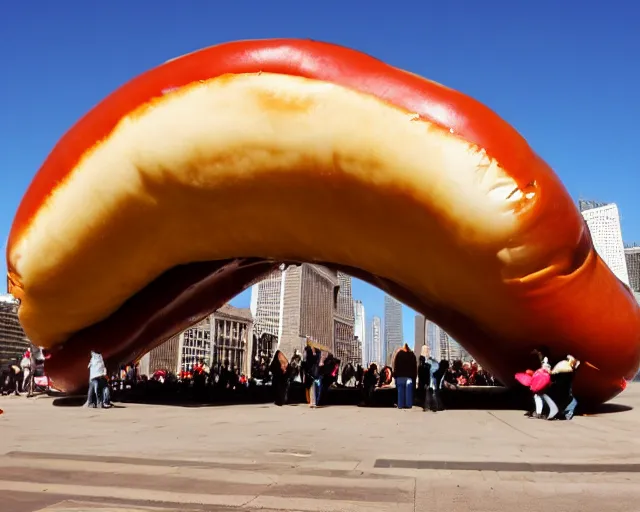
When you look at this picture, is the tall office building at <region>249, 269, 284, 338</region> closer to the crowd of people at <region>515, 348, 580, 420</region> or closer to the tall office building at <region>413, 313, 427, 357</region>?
the tall office building at <region>413, 313, 427, 357</region>

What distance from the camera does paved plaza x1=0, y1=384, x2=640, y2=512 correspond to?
3203mm

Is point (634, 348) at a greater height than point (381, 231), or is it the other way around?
point (381, 231)

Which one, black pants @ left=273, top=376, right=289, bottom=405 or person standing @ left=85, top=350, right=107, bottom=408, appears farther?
black pants @ left=273, top=376, right=289, bottom=405

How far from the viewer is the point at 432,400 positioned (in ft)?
29.9

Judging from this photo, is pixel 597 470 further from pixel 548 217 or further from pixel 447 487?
pixel 548 217

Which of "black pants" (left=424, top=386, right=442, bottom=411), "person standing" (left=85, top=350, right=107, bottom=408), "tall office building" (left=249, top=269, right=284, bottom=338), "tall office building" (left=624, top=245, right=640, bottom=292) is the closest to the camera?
"black pants" (left=424, top=386, right=442, bottom=411)

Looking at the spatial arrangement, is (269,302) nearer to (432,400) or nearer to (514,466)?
(432,400)

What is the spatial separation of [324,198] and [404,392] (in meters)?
4.27

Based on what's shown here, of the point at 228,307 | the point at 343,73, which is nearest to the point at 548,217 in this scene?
the point at 343,73

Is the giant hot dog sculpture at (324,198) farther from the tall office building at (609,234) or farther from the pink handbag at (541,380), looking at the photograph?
the tall office building at (609,234)

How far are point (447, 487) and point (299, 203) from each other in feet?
14.5

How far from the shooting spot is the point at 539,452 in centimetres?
489

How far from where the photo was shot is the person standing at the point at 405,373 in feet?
31.8

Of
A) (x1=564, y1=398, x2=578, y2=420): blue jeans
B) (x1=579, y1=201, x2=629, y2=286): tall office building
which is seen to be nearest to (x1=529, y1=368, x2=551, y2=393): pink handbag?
(x1=564, y1=398, x2=578, y2=420): blue jeans
